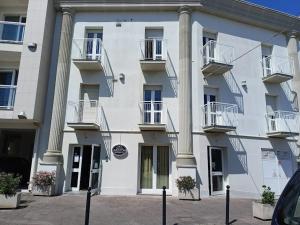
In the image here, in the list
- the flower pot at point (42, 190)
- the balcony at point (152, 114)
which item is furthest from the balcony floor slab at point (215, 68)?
the flower pot at point (42, 190)

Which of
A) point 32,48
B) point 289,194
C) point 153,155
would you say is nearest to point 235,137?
point 153,155

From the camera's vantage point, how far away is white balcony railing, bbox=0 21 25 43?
48.9 feet

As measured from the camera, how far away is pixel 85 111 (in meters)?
14.9

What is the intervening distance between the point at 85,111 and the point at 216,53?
8.06 meters

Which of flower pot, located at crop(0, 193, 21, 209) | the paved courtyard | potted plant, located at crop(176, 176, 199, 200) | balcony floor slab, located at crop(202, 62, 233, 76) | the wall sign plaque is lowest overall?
the paved courtyard

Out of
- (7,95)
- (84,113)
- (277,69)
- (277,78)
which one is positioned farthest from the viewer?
(277,69)

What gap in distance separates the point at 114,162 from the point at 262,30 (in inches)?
494

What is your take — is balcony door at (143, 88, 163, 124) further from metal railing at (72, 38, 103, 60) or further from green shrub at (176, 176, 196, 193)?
metal railing at (72, 38, 103, 60)

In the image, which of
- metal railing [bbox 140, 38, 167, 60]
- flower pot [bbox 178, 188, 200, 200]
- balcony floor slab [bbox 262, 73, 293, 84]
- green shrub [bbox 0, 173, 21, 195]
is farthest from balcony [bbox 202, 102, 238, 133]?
green shrub [bbox 0, 173, 21, 195]

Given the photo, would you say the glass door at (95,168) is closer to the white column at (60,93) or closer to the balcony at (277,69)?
the white column at (60,93)

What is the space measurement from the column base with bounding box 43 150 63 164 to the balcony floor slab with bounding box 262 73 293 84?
12633 millimetres

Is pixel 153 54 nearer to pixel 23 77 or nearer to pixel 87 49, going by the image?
pixel 87 49

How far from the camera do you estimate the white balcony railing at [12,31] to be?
14896mm

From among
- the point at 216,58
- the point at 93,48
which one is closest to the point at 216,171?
the point at 216,58
